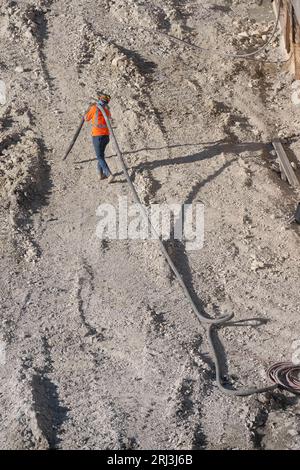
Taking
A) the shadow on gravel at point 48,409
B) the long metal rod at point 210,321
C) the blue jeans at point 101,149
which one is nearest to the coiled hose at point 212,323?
the long metal rod at point 210,321

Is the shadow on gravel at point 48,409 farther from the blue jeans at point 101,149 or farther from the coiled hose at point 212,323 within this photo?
the blue jeans at point 101,149

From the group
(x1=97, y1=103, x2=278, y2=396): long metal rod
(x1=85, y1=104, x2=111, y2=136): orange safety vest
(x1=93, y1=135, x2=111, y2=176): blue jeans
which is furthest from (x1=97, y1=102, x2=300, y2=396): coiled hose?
(x1=93, y1=135, x2=111, y2=176): blue jeans

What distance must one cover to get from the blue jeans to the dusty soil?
0.27 metres

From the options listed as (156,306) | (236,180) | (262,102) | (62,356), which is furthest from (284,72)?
(62,356)

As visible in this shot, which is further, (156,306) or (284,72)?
(284,72)

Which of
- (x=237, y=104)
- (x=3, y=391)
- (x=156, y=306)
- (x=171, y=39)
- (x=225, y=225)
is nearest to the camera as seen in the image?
(x=3, y=391)

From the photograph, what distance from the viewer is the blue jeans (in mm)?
14898

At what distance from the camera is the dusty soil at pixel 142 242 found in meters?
11.4

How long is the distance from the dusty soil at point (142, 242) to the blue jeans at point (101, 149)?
27 cm

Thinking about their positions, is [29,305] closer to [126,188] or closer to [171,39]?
[126,188]

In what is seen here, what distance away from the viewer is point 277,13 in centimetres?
1919

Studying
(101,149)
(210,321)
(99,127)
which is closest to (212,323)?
(210,321)
